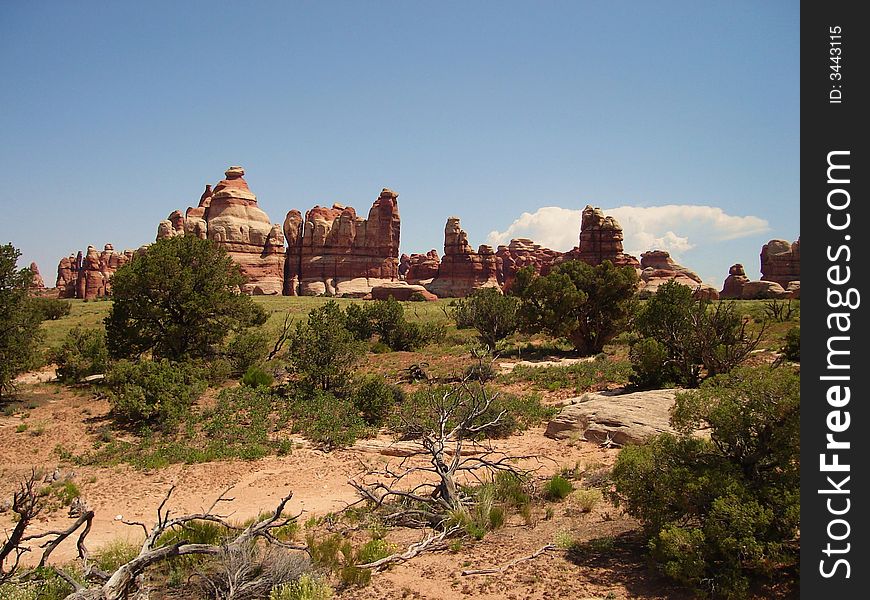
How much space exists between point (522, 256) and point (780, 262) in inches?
1981

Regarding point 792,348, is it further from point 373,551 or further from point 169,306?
point 169,306

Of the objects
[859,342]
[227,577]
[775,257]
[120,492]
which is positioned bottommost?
[120,492]

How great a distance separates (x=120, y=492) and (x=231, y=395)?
7.24 metres

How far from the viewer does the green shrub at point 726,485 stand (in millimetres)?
6078

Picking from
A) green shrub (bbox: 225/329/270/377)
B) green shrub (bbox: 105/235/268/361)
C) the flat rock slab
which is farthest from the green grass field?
the flat rock slab

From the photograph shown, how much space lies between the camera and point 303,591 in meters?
6.23

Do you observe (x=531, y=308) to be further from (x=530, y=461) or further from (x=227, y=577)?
(x=227, y=577)

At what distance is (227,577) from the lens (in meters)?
6.60

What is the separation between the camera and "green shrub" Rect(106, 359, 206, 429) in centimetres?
1698

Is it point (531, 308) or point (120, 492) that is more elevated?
point (531, 308)

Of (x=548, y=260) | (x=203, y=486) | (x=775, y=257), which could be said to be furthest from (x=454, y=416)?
(x=548, y=260)

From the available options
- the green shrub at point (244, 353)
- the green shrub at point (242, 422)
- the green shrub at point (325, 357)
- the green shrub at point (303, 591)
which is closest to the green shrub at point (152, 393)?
the green shrub at point (242, 422)

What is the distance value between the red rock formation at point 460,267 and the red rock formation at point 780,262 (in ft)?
139

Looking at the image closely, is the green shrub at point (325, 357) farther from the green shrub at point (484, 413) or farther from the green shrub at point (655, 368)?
the green shrub at point (655, 368)
